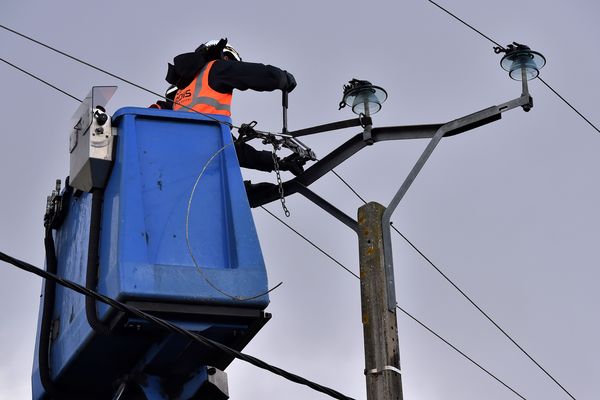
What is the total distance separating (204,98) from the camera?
411 inches

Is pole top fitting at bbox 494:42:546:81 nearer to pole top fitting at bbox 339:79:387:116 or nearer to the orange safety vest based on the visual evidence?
pole top fitting at bbox 339:79:387:116

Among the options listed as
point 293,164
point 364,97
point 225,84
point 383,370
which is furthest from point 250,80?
point 383,370

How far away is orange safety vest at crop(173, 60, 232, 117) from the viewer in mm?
10359

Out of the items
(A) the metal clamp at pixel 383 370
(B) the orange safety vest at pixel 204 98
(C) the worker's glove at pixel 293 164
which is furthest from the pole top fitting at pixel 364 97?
(A) the metal clamp at pixel 383 370

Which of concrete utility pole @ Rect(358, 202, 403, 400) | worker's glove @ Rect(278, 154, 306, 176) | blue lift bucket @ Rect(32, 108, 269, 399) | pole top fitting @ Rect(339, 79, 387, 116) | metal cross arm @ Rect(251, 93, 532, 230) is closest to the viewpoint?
concrete utility pole @ Rect(358, 202, 403, 400)

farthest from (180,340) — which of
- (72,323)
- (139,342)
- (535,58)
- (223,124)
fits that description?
(535,58)

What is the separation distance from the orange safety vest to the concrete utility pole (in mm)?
1734

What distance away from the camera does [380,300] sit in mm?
8781

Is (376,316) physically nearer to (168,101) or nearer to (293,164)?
(293,164)

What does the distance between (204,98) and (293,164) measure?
35.3 inches

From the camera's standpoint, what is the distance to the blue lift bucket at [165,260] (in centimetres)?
877

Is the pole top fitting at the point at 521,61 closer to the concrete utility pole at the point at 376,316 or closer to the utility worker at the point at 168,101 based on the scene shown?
the concrete utility pole at the point at 376,316

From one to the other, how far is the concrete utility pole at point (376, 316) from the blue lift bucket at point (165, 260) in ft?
2.38

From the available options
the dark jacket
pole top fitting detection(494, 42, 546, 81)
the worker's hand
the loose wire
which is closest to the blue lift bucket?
the loose wire
